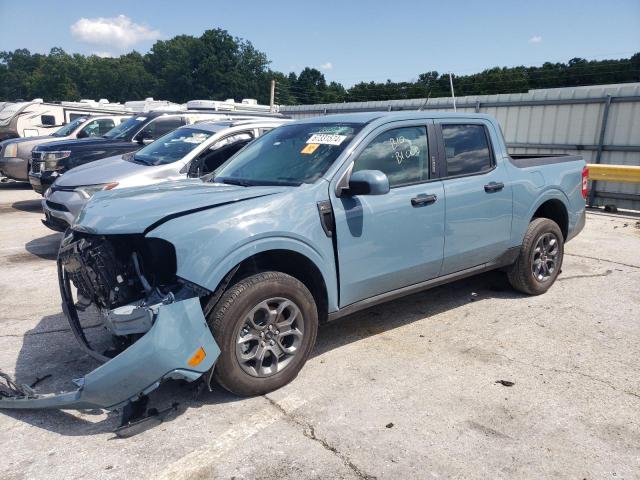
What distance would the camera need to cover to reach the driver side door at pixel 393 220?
3.80 metres

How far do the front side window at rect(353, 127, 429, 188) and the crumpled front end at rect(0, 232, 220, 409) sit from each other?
162cm

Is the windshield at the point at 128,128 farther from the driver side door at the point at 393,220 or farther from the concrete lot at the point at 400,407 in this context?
the driver side door at the point at 393,220

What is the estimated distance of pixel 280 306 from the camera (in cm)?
346

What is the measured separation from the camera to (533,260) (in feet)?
17.5

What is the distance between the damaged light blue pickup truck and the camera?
3109 millimetres

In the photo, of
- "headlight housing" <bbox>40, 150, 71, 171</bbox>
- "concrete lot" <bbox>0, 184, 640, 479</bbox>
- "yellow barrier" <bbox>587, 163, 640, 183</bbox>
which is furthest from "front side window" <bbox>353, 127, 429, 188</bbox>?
"yellow barrier" <bbox>587, 163, 640, 183</bbox>

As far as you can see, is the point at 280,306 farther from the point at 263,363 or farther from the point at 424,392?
the point at 424,392

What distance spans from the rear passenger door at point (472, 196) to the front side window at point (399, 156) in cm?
22

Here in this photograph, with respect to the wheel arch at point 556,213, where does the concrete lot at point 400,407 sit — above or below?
below

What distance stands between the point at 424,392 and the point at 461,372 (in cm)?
44

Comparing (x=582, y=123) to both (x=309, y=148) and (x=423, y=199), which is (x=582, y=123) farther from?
(x=309, y=148)

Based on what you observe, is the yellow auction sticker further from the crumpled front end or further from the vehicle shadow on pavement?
the vehicle shadow on pavement

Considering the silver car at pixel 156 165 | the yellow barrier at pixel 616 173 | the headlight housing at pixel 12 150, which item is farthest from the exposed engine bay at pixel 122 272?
the headlight housing at pixel 12 150

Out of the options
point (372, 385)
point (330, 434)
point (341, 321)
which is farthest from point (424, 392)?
point (341, 321)
